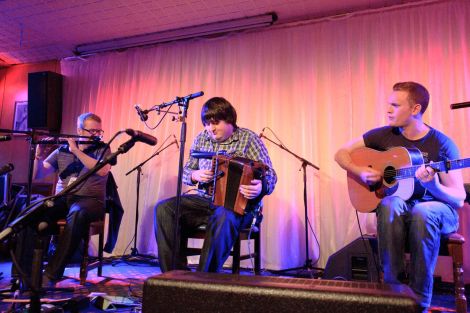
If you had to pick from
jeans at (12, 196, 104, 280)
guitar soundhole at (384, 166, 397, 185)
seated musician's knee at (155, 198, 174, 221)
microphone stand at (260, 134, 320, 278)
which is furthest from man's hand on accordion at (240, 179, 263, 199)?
microphone stand at (260, 134, 320, 278)

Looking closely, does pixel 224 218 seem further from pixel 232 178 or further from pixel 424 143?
pixel 424 143

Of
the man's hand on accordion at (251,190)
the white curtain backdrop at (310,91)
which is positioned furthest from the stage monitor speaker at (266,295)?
the white curtain backdrop at (310,91)

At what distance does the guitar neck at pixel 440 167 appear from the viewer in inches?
88.4

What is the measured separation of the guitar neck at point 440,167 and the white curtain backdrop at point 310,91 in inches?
59.1

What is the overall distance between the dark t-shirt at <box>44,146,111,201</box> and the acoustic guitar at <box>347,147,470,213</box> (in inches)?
89.1

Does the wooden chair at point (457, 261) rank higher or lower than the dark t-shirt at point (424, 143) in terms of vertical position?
lower

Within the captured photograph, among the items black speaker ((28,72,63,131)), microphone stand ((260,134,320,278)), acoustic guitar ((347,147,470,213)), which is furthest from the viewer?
black speaker ((28,72,63,131))

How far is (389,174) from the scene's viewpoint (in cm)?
257

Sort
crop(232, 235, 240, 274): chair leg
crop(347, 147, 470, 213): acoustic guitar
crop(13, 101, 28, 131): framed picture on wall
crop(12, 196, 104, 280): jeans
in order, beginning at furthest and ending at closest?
crop(13, 101, 28, 131): framed picture on wall
crop(12, 196, 104, 280): jeans
crop(232, 235, 240, 274): chair leg
crop(347, 147, 470, 213): acoustic guitar

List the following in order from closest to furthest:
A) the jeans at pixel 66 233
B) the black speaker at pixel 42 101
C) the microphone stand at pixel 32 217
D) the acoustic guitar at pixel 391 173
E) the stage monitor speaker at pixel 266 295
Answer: the stage monitor speaker at pixel 266 295 → the microphone stand at pixel 32 217 → the acoustic guitar at pixel 391 173 → the jeans at pixel 66 233 → the black speaker at pixel 42 101

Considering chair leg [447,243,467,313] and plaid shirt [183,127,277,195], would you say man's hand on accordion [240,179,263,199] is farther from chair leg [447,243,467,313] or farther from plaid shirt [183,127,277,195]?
chair leg [447,243,467,313]

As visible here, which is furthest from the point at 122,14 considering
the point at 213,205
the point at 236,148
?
the point at 213,205

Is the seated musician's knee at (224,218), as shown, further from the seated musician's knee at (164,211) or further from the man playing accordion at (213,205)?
the seated musician's knee at (164,211)

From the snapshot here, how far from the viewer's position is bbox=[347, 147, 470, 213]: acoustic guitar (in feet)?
7.95
